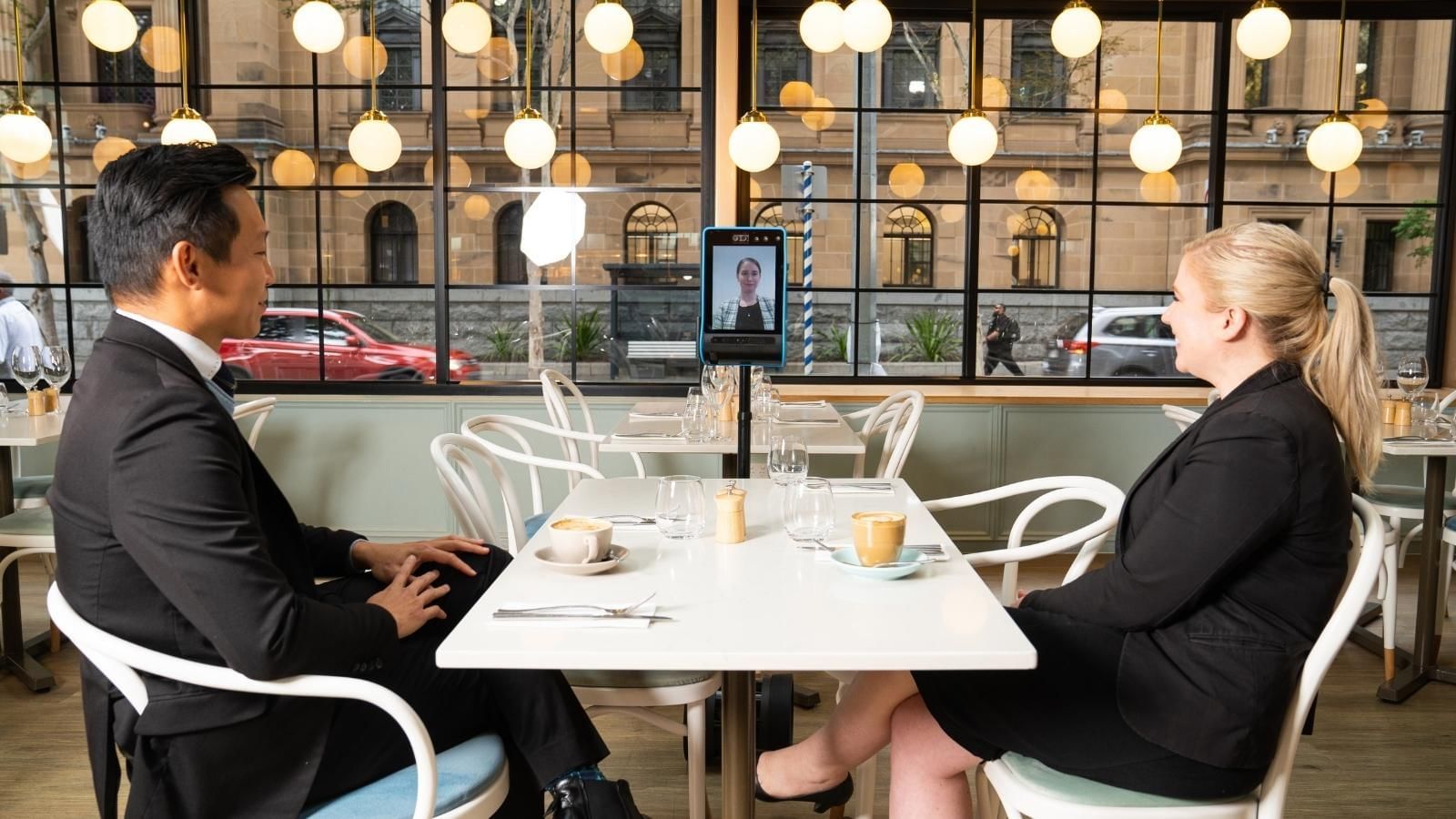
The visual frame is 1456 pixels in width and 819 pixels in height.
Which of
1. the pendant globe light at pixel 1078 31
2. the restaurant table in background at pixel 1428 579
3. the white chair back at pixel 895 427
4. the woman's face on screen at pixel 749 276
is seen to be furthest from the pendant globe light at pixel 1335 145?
the woman's face on screen at pixel 749 276

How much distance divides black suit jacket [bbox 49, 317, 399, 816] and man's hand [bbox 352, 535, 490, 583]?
1.23 ft

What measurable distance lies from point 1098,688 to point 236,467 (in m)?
1.28

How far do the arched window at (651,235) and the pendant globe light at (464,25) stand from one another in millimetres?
1446

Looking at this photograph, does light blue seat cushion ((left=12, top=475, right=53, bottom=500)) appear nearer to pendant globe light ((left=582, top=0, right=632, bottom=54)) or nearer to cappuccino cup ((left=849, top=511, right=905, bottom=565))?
pendant globe light ((left=582, top=0, right=632, bottom=54))

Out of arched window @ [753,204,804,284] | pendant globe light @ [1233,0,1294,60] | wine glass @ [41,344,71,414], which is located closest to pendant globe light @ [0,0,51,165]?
wine glass @ [41,344,71,414]

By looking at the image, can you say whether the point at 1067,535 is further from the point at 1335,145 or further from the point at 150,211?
the point at 1335,145

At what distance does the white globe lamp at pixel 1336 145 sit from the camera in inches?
181

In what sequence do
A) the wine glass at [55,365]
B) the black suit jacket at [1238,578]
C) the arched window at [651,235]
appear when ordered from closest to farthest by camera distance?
1. the black suit jacket at [1238,578]
2. the wine glass at [55,365]
3. the arched window at [651,235]

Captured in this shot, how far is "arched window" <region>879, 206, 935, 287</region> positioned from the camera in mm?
5961

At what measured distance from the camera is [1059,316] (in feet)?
20.9

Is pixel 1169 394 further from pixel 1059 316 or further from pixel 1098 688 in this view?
Result: pixel 1098 688

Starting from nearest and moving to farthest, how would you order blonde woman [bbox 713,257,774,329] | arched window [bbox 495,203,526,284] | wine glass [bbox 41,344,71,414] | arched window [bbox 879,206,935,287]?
blonde woman [bbox 713,257,774,329]
wine glass [bbox 41,344,71,414]
arched window [bbox 495,203,526,284]
arched window [bbox 879,206,935,287]

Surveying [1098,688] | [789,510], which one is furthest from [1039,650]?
[789,510]

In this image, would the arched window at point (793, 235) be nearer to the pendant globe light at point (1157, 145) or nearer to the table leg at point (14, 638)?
the pendant globe light at point (1157, 145)
